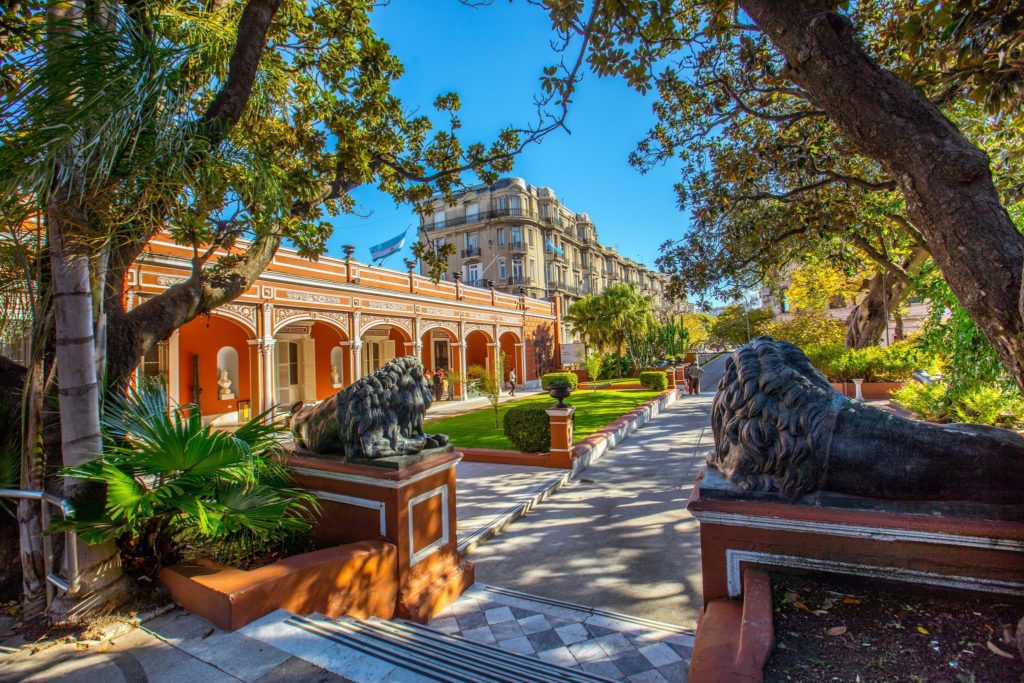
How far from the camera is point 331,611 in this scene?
9.40ft

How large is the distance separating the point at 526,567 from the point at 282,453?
240cm

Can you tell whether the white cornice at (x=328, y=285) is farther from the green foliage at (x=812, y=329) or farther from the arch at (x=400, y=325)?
the green foliage at (x=812, y=329)

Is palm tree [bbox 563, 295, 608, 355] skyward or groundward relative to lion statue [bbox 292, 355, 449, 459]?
skyward

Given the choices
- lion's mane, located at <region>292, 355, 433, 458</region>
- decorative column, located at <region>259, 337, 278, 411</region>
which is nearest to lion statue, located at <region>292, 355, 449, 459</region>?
lion's mane, located at <region>292, 355, 433, 458</region>

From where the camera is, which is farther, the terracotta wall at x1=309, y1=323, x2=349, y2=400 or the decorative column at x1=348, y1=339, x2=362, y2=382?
the terracotta wall at x1=309, y1=323, x2=349, y2=400

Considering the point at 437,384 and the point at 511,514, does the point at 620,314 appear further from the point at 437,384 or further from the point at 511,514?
the point at 511,514

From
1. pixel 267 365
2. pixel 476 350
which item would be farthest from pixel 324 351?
pixel 476 350

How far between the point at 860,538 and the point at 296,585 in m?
2.98

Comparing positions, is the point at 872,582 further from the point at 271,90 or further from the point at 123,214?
the point at 271,90

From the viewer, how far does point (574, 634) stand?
3088 mm

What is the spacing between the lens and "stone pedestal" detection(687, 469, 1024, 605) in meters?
2.06

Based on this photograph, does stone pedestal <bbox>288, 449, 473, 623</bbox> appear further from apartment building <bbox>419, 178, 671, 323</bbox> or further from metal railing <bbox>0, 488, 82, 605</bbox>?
apartment building <bbox>419, 178, 671, 323</bbox>

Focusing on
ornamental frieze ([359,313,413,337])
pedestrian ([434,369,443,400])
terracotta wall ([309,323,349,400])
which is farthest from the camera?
pedestrian ([434,369,443,400])

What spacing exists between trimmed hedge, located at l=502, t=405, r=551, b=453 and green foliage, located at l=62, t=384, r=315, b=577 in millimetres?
5073
